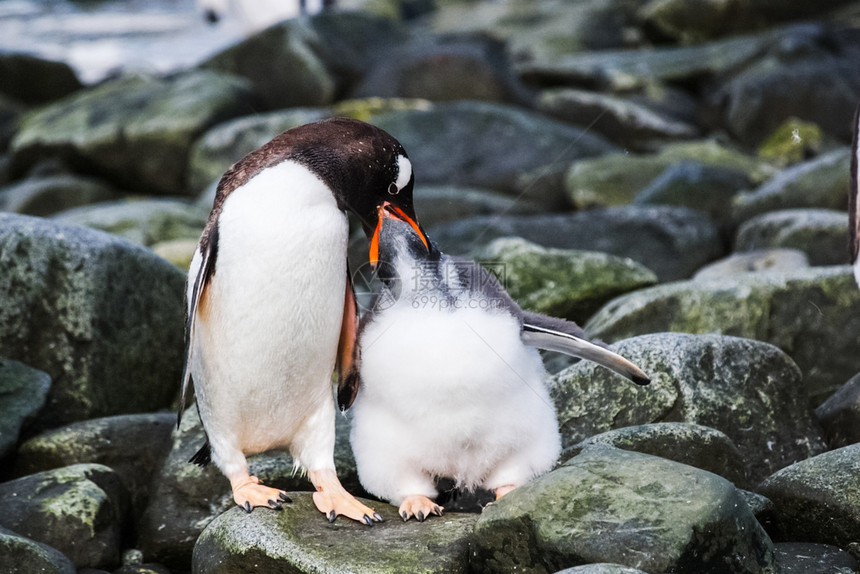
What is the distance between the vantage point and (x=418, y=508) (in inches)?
119

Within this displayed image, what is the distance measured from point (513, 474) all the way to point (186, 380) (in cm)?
124

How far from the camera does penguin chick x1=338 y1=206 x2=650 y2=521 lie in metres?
2.86

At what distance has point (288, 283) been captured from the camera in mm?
3039

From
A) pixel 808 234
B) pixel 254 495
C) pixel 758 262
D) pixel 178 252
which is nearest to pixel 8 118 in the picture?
pixel 178 252

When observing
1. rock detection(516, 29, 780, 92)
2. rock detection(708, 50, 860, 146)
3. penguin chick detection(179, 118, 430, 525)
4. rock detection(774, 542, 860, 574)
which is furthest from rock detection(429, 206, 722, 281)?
rock detection(516, 29, 780, 92)

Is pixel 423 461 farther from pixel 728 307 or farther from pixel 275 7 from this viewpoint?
pixel 275 7

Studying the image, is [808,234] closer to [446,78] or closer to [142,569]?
[142,569]

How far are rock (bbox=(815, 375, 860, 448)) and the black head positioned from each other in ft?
A: 6.87

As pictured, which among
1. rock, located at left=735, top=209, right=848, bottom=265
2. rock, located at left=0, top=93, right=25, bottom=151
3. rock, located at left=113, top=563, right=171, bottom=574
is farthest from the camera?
rock, located at left=0, top=93, right=25, bottom=151

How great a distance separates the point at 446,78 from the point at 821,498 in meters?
10.4

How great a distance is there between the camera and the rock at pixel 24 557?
2977 millimetres

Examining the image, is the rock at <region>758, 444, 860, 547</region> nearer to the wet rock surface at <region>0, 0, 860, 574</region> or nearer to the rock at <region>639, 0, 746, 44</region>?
the wet rock surface at <region>0, 0, 860, 574</region>

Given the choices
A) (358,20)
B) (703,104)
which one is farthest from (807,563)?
(358,20)

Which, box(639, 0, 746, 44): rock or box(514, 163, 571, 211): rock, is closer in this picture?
box(514, 163, 571, 211): rock
